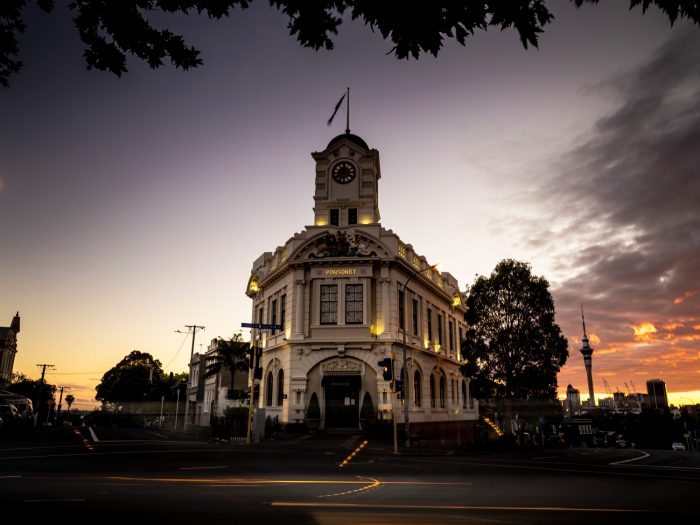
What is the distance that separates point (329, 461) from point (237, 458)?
3545 millimetres

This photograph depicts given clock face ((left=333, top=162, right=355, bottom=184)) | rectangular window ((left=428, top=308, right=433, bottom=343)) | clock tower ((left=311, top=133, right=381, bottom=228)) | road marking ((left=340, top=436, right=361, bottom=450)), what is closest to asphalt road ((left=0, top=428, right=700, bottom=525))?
road marking ((left=340, top=436, right=361, bottom=450))

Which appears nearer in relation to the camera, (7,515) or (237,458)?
(7,515)

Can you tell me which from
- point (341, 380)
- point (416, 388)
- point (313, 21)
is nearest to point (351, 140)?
point (341, 380)

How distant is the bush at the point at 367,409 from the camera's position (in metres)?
32.8

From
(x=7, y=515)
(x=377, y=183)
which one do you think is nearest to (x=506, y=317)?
(x=377, y=183)

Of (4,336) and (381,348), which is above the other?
(4,336)

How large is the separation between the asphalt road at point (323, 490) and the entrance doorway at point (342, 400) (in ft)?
39.8

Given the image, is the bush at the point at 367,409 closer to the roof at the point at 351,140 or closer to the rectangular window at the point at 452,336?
the rectangular window at the point at 452,336

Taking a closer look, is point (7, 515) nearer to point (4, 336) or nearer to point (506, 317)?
point (506, 317)

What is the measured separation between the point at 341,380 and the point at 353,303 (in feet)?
16.3

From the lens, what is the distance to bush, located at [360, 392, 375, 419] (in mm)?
32844

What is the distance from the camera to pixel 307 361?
34.3 m

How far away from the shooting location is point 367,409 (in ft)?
108

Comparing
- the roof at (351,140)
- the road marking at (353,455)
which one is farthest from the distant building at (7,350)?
the road marking at (353,455)
